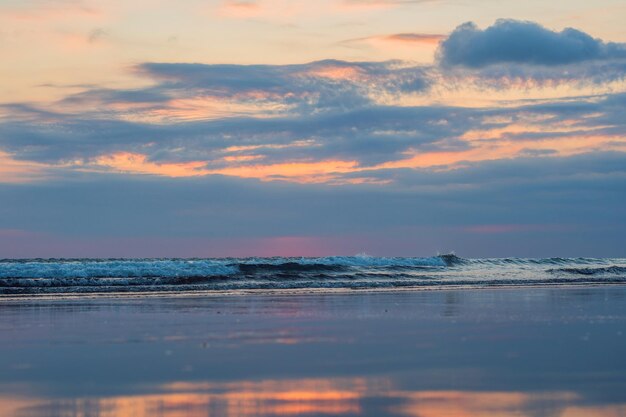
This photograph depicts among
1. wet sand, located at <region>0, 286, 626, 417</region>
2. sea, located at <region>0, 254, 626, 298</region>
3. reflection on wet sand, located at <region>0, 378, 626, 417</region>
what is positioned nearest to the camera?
reflection on wet sand, located at <region>0, 378, 626, 417</region>

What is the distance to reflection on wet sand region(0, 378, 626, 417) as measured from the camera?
8805 mm

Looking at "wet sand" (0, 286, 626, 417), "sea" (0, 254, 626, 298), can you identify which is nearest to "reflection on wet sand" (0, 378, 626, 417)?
"wet sand" (0, 286, 626, 417)

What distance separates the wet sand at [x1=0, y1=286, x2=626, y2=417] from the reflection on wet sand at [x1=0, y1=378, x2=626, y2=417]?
21 mm

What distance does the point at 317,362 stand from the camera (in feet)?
40.0

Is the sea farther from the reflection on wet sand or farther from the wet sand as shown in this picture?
the reflection on wet sand

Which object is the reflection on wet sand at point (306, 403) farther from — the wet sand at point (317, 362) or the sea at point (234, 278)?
the sea at point (234, 278)

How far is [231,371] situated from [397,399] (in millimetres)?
2838

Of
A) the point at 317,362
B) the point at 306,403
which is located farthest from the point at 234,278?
the point at 306,403

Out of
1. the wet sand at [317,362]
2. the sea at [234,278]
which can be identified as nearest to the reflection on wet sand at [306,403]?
the wet sand at [317,362]

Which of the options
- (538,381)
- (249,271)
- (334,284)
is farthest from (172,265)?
(538,381)

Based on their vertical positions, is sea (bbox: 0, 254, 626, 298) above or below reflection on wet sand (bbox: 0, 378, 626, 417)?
below

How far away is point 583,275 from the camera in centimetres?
4725

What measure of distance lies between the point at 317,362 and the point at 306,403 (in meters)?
2.85

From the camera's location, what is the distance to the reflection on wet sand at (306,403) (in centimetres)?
880
